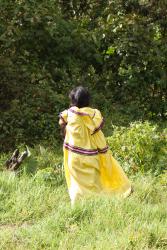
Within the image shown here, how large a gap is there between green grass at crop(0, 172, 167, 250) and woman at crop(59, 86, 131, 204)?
9.6 inches

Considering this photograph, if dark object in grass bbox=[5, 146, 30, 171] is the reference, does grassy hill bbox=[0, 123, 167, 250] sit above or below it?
below

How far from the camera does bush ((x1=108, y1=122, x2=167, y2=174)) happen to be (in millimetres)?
6852

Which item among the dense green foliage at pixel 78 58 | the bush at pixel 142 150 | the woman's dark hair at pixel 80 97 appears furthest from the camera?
the dense green foliage at pixel 78 58

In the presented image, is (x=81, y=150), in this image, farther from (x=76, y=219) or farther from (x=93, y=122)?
(x=76, y=219)

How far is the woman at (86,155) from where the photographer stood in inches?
225

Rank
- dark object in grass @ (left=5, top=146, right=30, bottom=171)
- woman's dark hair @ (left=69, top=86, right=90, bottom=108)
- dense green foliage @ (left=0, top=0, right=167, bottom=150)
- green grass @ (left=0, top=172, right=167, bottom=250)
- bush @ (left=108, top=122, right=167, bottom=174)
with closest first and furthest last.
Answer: green grass @ (left=0, top=172, right=167, bottom=250) < woman's dark hair @ (left=69, top=86, right=90, bottom=108) < dark object in grass @ (left=5, top=146, right=30, bottom=171) < bush @ (left=108, top=122, right=167, bottom=174) < dense green foliage @ (left=0, top=0, right=167, bottom=150)

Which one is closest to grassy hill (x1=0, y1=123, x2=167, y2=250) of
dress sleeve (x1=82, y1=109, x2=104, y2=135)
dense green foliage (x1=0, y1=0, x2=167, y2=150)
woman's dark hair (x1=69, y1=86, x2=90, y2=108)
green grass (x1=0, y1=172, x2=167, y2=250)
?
green grass (x1=0, y1=172, x2=167, y2=250)

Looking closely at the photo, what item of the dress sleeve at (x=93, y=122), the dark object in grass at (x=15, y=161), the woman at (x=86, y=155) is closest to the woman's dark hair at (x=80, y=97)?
the woman at (x=86, y=155)

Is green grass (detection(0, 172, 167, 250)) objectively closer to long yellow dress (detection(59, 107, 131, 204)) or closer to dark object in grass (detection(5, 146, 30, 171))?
long yellow dress (detection(59, 107, 131, 204))

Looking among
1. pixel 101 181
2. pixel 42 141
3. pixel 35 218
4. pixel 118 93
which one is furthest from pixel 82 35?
pixel 35 218

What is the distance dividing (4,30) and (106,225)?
17.9ft

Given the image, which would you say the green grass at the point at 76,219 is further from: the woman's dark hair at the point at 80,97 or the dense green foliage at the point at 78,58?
the dense green foliage at the point at 78,58

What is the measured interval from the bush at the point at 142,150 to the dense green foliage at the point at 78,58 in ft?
6.22

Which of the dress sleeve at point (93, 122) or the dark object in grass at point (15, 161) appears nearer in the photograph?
the dress sleeve at point (93, 122)
